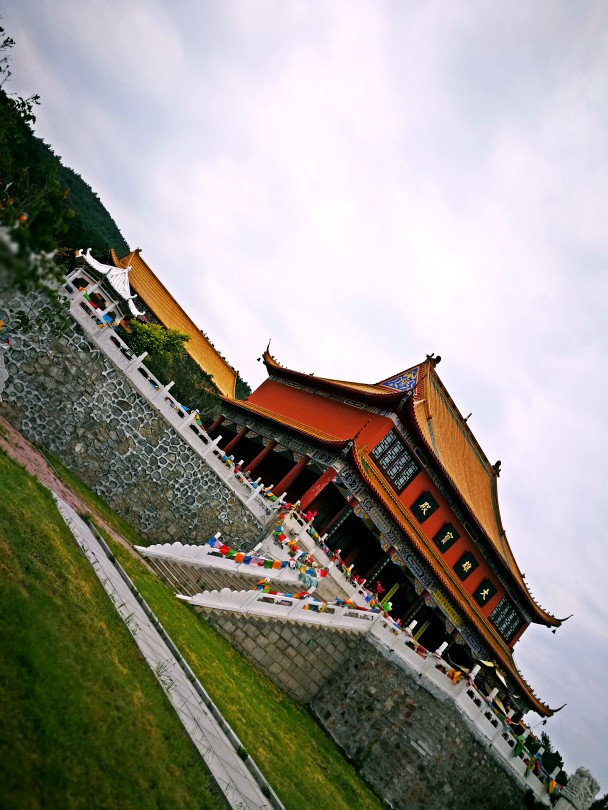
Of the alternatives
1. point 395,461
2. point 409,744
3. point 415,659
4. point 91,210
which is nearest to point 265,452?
point 395,461

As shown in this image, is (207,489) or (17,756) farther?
(207,489)

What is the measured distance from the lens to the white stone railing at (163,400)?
18156 millimetres

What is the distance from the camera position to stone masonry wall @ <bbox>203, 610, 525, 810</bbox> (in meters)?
14.9

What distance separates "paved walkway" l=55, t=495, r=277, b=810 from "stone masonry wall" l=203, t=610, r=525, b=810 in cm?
445

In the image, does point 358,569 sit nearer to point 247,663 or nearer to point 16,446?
point 247,663

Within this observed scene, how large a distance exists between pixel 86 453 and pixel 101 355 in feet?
10.8

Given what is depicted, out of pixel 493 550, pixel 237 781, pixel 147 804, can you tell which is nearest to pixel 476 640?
pixel 493 550

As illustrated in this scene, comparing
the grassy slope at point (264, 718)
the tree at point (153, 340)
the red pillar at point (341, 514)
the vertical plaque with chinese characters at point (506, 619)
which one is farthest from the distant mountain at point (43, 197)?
the vertical plaque with chinese characters at point (506, 619)

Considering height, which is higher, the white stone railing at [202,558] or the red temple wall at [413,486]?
the red temple wall at [413,486]

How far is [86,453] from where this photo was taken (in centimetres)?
1805

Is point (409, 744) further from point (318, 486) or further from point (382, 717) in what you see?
point (318, 486)

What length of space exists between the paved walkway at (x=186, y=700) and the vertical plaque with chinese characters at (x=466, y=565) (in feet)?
62.3

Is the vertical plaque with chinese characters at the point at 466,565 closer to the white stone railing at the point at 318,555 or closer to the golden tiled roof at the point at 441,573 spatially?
the golden tiled roof at the point at 441,573

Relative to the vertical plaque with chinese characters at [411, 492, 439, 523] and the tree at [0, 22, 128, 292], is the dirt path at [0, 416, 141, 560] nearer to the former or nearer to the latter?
the tree at [0, 22, 128, 292]
